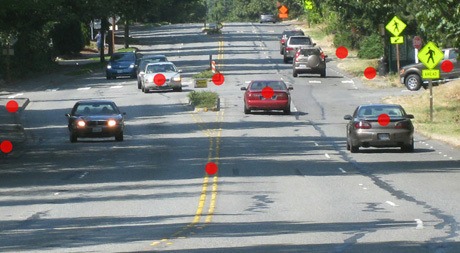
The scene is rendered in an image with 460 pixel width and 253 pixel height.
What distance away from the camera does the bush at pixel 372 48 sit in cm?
8038

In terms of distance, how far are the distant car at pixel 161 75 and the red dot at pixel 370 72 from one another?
12.8m

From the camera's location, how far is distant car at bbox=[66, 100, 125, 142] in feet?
138

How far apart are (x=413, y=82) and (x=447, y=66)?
1925 mm

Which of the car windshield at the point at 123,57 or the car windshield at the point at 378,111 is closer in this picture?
the car windshield at the point at 378,111

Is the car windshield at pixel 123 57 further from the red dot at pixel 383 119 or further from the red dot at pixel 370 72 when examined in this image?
the red dot at pixel 383 119

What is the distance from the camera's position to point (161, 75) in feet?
203

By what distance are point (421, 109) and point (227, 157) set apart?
17.8m

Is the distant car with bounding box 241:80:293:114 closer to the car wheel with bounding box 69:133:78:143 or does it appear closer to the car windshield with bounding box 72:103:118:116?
the car windshield with bounding box 72:103:118:116

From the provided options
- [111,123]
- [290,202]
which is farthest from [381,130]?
[290,202]

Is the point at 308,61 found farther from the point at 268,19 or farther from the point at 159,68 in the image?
the point at 268,19

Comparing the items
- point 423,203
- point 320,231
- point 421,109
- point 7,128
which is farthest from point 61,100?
point 320,231

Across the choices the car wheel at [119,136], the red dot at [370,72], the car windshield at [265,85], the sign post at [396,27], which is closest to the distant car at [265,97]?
the car windshield at [265,85]

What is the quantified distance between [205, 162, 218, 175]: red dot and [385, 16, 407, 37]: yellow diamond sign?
102 feet

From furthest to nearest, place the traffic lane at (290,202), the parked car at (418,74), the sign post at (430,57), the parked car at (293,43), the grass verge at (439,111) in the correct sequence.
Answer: the parked car at (293,43)
the parked car at (418,74)
the sign post at (430,57)
the grass verge at (439,111)
the traffic lane at (290,202)
